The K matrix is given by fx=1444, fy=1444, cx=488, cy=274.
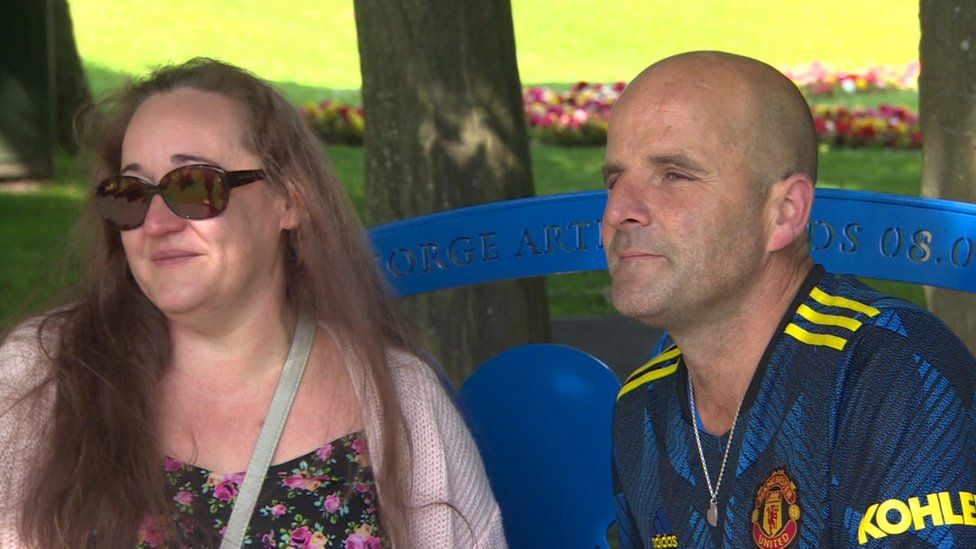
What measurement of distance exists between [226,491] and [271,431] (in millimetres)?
146

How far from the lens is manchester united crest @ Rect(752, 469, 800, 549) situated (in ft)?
8.18

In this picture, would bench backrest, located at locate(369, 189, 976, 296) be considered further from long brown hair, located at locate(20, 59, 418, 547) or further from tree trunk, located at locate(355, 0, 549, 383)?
tree trunk, located at locate(355, 0, 549, 383)

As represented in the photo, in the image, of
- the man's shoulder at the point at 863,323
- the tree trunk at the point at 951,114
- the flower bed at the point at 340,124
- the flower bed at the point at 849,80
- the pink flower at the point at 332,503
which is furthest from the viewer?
the flower bed at the point at 849,80

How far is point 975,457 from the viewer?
235 cm

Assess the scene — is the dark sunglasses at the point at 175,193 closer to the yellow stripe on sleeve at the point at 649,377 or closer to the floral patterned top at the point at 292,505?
the floral patterned top at the point at 292,505

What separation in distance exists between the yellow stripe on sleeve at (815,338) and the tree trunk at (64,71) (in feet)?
35.0

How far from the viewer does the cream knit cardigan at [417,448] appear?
2824 mm

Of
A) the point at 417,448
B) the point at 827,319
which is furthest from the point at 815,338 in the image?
the point at 417,448

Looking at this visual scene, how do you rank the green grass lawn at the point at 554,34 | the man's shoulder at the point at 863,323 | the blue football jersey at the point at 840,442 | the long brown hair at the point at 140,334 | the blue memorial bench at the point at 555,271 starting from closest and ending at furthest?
the blue football jersey at the point at 840,442
the man's shoulder at the point at 863,323
the long brown hair at the point at 140,334
the blue memorial bench at the point at 555,271
the green grass lawn at the point at 554,34

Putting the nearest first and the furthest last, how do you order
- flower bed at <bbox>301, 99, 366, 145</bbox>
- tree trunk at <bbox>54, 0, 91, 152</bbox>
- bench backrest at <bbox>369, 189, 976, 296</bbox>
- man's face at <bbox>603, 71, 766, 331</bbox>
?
man's face at <bbox>603, 71, 766, 331</bbox>
bench backrest at <bbox>369, 189, 976, 296</bbox>
tree trunk at <bbox>54, 0, 91, 152</bbox>
flower bed at <bbox>301, 99, 366, 145</bbox>


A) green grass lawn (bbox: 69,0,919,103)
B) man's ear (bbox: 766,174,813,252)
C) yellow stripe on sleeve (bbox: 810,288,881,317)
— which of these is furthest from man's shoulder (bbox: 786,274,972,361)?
green grass lawn (bbox: 69,0,919,103)

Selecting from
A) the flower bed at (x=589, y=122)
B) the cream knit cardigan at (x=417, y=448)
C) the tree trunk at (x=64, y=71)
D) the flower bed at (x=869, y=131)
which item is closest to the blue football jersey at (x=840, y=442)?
the cream knit cardigan at (x=417, y=448)

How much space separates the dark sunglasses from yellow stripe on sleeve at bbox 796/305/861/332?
1139 mm

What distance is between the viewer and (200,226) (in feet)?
9.29
